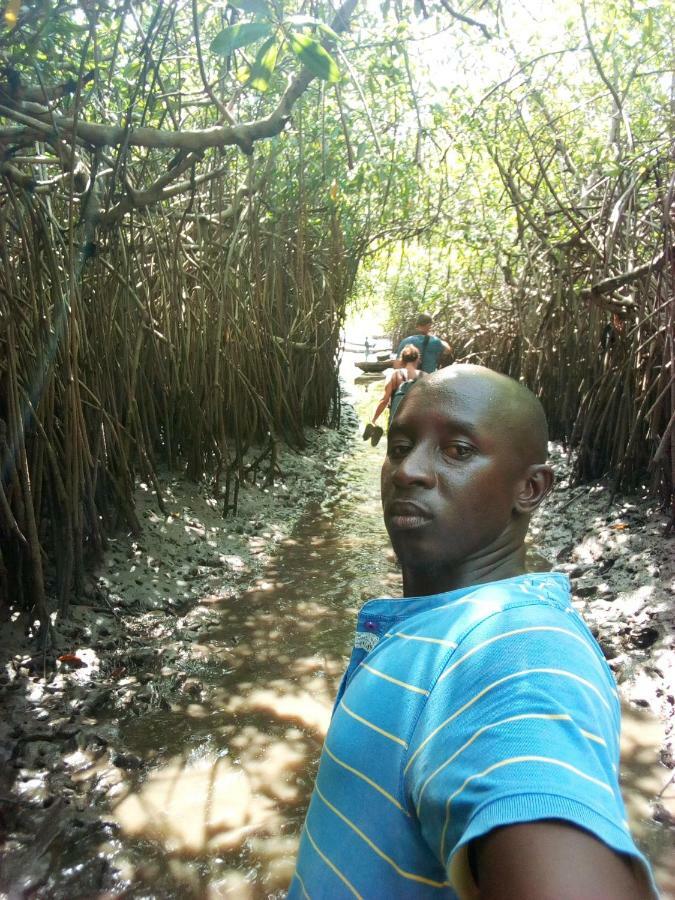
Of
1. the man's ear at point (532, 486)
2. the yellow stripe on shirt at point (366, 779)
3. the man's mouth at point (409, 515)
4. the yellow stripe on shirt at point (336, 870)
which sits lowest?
the yellow stripe on shirt at point (336, 870)

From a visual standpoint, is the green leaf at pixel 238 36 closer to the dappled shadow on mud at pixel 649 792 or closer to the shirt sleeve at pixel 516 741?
the shirt sleeve at pixel 516 741

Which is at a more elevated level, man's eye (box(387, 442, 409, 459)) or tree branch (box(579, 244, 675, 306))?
tree branch (box(579, 244, 675, 306))

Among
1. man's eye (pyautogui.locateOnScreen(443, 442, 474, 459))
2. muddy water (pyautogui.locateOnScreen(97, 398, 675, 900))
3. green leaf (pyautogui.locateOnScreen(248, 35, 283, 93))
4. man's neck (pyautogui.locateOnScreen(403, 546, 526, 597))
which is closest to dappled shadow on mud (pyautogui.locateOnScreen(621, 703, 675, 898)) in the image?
muddy water (pyautogui.locateOnScreen(97, 398, 675, 900))

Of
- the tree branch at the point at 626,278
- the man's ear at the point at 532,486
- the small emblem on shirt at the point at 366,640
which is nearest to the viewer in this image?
the small emblem on shirt at the point at 366,640

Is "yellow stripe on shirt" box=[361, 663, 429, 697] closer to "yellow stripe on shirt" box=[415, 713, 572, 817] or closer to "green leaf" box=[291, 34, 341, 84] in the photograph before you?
"yellow stripe on shirt" box=[415, 713, 572, 817]

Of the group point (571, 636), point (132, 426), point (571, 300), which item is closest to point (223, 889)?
point (571, 636)

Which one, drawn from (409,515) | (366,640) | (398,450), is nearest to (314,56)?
(398,450)

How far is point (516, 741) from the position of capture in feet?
1.75

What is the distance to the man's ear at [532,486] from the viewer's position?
0.95m

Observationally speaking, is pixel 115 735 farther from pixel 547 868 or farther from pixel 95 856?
pixel 547 868

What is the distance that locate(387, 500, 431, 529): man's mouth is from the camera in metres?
0.89

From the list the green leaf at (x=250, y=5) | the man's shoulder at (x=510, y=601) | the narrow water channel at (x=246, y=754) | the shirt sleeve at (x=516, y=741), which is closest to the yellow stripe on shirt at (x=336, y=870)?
the shirt sleeve at (x=516, y=741)

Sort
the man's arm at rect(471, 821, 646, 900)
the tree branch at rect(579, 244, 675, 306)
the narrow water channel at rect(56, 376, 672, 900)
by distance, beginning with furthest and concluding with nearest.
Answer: the tree branch at rect(579, 244, 675, 306) < the narrow water channel at rect(56, 376, 672, 900) < the man's arm at rect(471, 821, 646, 900)

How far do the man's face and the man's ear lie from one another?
0.01 meters
